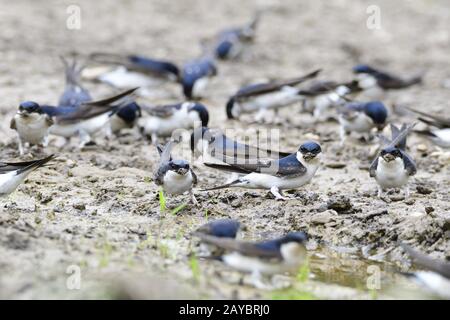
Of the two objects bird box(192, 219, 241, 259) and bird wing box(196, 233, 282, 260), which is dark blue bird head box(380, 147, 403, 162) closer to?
bird box(192, 219, 241, 259)

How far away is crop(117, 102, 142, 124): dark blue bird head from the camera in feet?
33.0

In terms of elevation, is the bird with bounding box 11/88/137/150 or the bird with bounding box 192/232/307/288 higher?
the bird with bounding box 11/88/137/150

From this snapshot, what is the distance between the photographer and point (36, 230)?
20.4 ft

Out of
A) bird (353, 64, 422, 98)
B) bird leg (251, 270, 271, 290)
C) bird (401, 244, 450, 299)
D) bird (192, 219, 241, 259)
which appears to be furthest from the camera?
bird (353, 64, 422, 98)

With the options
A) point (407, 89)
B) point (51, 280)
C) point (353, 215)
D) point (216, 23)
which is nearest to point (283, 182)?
point (353, 215)

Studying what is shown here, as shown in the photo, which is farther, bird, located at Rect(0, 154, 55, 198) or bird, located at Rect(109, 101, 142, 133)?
bird, located at Rect(109, 101, 142, 133)

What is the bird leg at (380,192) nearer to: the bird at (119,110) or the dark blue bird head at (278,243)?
the dark blue bird head at (278,243)

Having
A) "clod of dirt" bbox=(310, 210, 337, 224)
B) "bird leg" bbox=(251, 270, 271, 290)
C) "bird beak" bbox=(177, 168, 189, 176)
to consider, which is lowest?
"clod of dirt" bbox=(310, 210, 337, 224)

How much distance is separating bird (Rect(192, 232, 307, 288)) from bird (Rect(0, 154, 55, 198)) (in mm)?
2009

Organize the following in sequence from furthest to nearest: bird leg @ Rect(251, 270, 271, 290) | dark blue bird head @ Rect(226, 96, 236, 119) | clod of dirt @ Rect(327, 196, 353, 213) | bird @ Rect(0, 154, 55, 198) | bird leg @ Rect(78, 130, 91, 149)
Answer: dark blue bird head @ Rect(226, 96, 236, 119) < bird leg @ Rect(78, 130, 91, 149) < clod of dirt @ Rect(327, 196, 353, 213) < bird @ Rect(0, 154, 55, 198) < bird leg @ Rect(251, 270, 271, 290)

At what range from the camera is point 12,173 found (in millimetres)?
6984

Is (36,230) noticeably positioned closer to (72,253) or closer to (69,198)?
(72,253)

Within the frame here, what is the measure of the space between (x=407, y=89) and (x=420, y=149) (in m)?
3.49

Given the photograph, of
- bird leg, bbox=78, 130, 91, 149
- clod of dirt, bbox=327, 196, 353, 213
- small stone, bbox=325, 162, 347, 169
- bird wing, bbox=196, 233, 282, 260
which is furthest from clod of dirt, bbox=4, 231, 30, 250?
small stone, bbox=325, 162, 347, 169
